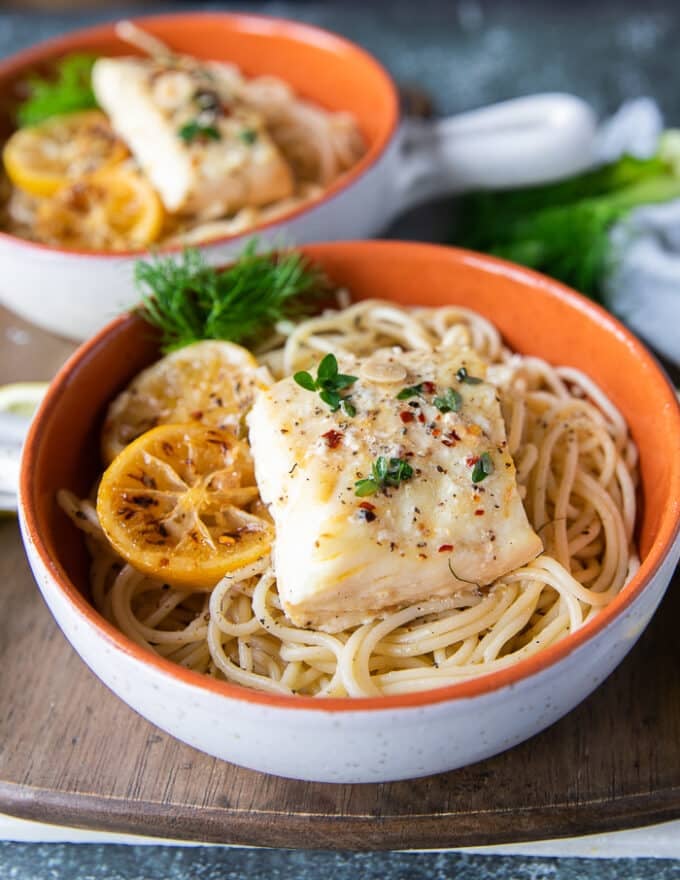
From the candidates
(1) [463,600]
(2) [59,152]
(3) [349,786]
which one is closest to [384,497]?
(1) [463,600]

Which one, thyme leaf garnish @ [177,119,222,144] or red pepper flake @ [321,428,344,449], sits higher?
thyme leaf garnish @ [177,119,222,144]

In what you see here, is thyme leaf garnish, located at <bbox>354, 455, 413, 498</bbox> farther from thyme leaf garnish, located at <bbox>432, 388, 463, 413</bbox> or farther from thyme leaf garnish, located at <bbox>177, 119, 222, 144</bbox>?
thyme leaf garnish, located at <bbox>177, 119, 222, 144</bbox>

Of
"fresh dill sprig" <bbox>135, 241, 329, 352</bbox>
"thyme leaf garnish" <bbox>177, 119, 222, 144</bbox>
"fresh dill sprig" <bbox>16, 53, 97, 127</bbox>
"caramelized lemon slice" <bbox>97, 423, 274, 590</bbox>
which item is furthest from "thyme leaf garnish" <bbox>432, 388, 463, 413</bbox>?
"fresh dill sprig" <bbox>16, 53, 97, 127</bbox>

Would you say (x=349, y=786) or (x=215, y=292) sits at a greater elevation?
(x=215, y=292)

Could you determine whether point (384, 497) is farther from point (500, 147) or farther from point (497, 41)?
point (497, 41)

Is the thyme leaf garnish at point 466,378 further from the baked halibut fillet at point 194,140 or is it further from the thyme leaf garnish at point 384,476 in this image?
the baked halibut fillet at point 194,140

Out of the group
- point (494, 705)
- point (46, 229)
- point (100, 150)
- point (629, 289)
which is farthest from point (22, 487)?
point (629, 289)

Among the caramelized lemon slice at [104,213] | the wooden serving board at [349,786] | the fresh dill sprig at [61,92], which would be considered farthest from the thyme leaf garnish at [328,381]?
the fresh dill sprig at [61,92]

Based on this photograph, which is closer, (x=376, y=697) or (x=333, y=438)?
(x=376, y=697)

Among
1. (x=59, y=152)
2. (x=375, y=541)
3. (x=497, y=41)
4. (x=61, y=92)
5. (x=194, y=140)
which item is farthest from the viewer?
(x=497, y=41)
